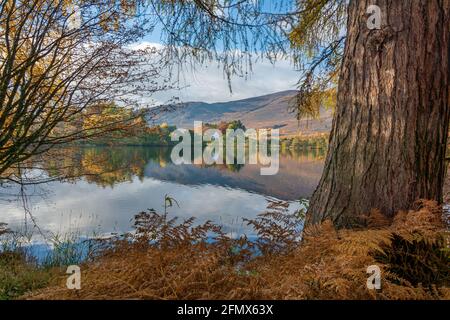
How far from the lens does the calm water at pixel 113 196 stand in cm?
543

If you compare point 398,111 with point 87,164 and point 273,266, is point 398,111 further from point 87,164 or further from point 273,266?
point 87,164

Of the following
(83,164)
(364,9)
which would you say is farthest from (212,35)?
(83,164)

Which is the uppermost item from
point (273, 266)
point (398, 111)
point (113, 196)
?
point (398, 111)

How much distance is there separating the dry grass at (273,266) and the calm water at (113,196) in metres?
2.40

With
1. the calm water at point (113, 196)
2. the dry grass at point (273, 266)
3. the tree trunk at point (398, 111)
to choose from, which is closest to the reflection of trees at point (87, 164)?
the calm water at point (113, 196)

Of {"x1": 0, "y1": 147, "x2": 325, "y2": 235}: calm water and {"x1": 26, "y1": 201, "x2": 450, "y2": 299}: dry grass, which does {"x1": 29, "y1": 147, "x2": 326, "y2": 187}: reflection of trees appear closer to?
{"x1": 0, "y1": 147, "x2": 325, "y2": 235}: calm water

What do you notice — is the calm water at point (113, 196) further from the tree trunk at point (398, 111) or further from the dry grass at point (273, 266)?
the dry grass at point (273, 266)

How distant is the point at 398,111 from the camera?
6.16 ft

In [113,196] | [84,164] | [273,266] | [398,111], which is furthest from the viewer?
[113,196]

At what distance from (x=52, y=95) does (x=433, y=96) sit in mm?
3989

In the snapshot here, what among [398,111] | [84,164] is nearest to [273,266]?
[398,111]

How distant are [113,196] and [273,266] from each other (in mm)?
16785
